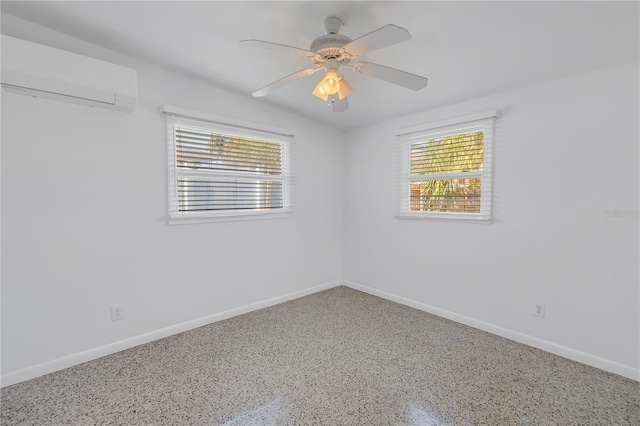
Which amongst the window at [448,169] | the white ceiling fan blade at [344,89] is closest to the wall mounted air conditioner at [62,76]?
the white ceiling fan blade at [344,89]

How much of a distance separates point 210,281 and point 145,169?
1216mm

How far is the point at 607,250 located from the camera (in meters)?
2.15

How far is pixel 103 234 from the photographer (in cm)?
232

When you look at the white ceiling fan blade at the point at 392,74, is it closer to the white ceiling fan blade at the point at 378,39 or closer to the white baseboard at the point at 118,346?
the white ceiling fan blade at the point at 378,39

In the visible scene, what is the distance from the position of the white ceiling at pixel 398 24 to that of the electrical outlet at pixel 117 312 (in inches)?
81.6

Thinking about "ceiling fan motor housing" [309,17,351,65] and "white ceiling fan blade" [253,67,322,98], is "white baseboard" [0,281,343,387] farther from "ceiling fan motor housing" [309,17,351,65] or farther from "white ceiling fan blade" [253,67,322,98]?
"ceiling fan motor housing" [309,17,351,65]

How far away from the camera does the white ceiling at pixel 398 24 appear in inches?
65.7

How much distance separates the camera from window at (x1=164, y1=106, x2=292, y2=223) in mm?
2715

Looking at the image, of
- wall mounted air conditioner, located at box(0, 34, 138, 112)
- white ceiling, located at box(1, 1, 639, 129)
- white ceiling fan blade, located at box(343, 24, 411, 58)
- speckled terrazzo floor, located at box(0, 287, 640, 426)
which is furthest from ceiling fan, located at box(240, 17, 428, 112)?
speckled terrazzo floor, located at box(0, 287, 640, 426)

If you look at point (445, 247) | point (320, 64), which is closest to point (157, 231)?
point (320, 64)

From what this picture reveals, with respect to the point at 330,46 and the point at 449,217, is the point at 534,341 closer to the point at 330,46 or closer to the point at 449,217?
the point at 449,217

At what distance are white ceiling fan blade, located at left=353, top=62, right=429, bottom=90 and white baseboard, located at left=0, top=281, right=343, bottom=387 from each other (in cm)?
261

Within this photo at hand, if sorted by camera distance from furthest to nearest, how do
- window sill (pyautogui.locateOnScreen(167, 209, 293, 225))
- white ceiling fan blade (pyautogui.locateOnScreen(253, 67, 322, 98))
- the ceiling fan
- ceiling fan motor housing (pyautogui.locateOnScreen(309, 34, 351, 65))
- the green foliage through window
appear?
the green foliage through window < window sill (pyautogui.locateOnScreen(167, 209, 293, 225)) < white ceiling fan blade (pyautogui.locateOnScreen(253, 67, 322, 98)) < ceiling fan motor housing (pyautogui.locateOnScreen(309, 34, 351, 65)) < the ceiling fan

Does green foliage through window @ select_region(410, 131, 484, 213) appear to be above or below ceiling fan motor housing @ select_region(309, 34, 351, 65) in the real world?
below
